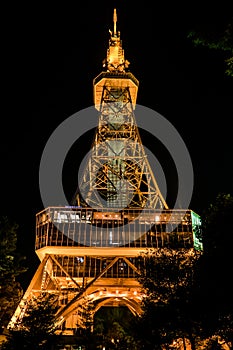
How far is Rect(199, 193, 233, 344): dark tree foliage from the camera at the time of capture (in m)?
15.5

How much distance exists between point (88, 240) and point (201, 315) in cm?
2350

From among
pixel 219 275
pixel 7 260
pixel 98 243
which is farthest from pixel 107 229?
pixel 219 275

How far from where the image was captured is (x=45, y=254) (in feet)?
130

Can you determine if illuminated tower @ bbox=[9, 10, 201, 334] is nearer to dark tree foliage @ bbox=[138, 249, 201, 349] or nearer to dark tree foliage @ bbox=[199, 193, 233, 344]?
dark tree foliage @ bbox=[138, 249, 201, 349]

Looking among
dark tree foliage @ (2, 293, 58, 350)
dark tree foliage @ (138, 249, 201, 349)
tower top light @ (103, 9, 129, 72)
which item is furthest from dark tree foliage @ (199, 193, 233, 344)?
tower top light @ (103, 9, 129, 72)

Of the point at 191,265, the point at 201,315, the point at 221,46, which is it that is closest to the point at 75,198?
the point at 191,265

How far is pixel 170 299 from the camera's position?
18438 mm

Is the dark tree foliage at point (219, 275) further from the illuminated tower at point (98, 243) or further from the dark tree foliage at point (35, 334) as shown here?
the illuminated tower at point (98, 243)

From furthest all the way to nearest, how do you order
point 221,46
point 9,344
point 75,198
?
point 75,198, point 9,344, point 221,46

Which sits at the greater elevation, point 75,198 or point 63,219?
point 75,198

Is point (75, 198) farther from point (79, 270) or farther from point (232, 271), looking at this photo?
point (232, 271)

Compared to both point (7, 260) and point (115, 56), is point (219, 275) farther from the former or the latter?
point (115, 56)

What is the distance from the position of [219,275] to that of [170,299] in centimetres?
362

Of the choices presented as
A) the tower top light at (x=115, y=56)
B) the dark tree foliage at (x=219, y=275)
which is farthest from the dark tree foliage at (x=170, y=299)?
the tower top light at (x=115, y=56)
